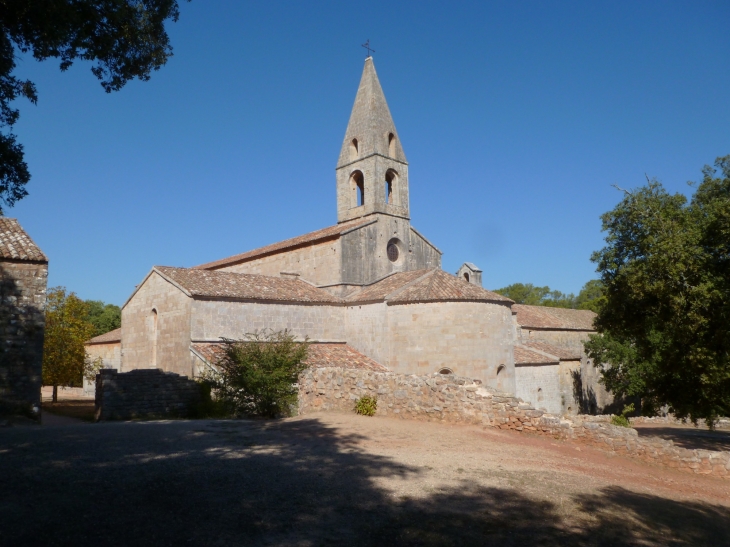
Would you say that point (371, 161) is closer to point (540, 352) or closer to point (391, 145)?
point (391, 145)

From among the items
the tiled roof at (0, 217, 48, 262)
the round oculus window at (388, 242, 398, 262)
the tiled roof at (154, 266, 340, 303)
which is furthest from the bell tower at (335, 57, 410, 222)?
the tiled roof at (0, 217, 48, 262)

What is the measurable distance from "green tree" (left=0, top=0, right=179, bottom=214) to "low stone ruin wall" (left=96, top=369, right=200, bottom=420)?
8252 millimetres

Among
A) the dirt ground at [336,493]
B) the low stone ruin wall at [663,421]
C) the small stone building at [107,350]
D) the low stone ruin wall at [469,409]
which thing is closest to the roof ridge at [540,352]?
the low stone ruin wall at [663,421]

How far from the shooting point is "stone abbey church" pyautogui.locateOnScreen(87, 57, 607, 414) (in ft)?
74.3

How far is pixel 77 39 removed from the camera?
987cm

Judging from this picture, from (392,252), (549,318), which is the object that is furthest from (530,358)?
(549,318)

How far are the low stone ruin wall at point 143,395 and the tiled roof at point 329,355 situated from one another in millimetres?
1817

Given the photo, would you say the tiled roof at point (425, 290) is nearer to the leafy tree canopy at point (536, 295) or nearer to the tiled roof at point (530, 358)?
the tiled roof at point (530, 358)

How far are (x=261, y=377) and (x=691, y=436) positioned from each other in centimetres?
2009

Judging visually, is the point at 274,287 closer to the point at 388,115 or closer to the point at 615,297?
the point at 388,115

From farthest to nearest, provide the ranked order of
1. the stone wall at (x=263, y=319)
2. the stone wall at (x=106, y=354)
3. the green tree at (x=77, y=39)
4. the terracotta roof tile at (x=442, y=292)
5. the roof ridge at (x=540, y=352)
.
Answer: the stone wall at (x=106, y=354) < the roof ridge at (x=540, y=352) < the terracotta roof tile at (x=442, y=292) < the stone wall at (x=263, y=319) < the green tree at (x=77, y=39)

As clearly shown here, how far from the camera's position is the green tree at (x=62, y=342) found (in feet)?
90.6

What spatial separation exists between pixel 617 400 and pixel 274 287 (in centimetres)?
2831

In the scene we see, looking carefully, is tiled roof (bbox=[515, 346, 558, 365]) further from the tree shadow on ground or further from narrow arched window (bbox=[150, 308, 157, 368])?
narrow arched window (bbox=[150, 308, 157, 368])
